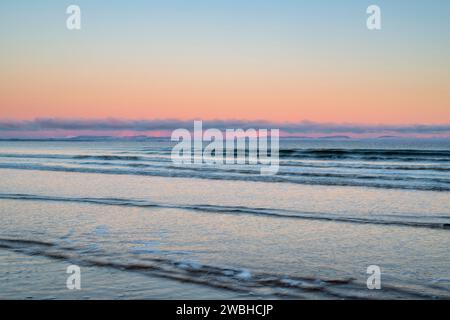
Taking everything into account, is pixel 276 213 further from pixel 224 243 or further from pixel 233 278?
pixel 233 278

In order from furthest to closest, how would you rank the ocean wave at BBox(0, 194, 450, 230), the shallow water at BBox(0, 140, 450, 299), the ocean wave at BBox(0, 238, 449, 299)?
the ocean wave at BBox(0, 194, 450, 230)
the shallow water at BBox(0, 140, 450, 299)
the ocean wave at BBox(0, 238, 449, 299)

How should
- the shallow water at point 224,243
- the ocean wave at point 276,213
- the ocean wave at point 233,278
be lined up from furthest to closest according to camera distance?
1. the ocean wave at point 276,213
2. the shallow water at point 224,243
3. the ocean wave at point 233,278

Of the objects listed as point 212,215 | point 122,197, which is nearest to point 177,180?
A: point 122,197

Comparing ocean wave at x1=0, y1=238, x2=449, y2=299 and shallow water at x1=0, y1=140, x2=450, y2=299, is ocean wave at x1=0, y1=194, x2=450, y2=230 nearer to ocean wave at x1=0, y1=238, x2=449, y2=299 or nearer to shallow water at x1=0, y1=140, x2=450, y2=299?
shallow water at x1=0, y1=140, x2=450, y2=299

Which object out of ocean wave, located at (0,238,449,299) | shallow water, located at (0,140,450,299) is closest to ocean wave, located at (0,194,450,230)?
shallow water, located at (0,140,450,299)

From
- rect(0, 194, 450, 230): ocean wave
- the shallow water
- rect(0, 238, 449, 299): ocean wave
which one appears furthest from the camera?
rect(0, 194, 450, 230): ocean wave

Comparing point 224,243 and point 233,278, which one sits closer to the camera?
point 233,278

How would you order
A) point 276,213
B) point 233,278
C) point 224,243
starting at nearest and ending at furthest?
point 233,278 < point 224,243 < point 276,213

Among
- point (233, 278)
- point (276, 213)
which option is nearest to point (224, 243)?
point (233, 278)

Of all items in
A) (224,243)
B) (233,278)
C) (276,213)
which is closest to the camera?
(233,278)

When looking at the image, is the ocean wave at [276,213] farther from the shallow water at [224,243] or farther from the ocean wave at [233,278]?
the ocean wave at [233,278]

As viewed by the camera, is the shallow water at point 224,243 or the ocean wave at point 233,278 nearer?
the ocean wave at point 233,278

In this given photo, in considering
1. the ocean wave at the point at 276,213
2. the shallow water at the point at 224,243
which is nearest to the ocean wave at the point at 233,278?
the shallow water at the point at 224,243

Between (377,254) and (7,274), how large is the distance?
578 centimetres
